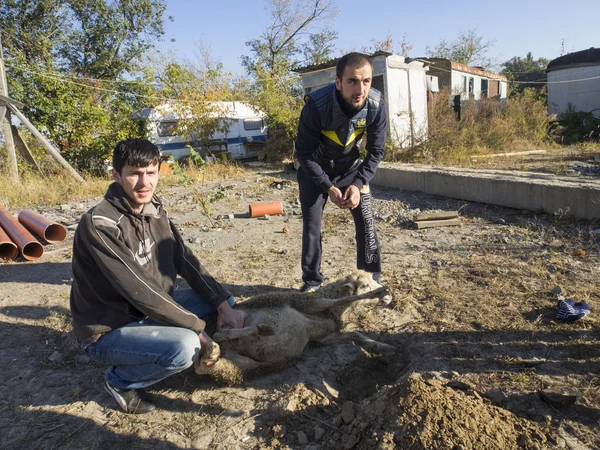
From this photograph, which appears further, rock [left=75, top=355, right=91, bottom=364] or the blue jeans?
rock [left=75, top=355, right=91, bottom=364]

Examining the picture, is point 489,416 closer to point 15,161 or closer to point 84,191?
point 84,191

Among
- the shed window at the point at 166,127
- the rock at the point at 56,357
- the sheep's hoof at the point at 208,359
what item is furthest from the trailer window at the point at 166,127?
the sheep's hoof at the point at 208,359

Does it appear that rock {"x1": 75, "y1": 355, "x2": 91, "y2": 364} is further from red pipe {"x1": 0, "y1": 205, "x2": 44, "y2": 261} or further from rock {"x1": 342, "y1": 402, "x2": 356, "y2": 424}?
red pipe {"x1": 0, "y1": 205, "x2": 44, "y2": 261}

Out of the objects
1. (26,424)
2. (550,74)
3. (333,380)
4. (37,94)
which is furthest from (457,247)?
(550,74)

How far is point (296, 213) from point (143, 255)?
198 inches

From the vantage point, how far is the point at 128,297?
2.29 metres

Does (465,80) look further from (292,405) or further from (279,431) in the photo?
(279,431)

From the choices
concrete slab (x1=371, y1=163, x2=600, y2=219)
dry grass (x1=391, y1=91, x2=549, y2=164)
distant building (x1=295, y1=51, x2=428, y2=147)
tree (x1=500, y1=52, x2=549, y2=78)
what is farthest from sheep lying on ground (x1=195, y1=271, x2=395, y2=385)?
tree (x1=500, y1=52, x2=549, y2=78)

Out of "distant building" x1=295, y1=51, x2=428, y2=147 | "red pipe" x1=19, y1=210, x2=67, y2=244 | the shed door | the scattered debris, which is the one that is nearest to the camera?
the scattered debris

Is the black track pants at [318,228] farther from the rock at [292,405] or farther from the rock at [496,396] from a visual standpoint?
the rock at [496,396]

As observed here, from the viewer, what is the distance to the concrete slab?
18.3 feet

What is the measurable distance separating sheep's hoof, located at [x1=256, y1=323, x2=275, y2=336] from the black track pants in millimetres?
1129

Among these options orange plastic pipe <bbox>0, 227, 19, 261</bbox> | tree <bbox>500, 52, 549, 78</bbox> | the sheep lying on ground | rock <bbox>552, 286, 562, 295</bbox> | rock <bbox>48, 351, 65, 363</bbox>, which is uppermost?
tree <bbox>500, 52, 549, 78</bbox>

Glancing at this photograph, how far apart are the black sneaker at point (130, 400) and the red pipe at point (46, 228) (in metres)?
4.41
